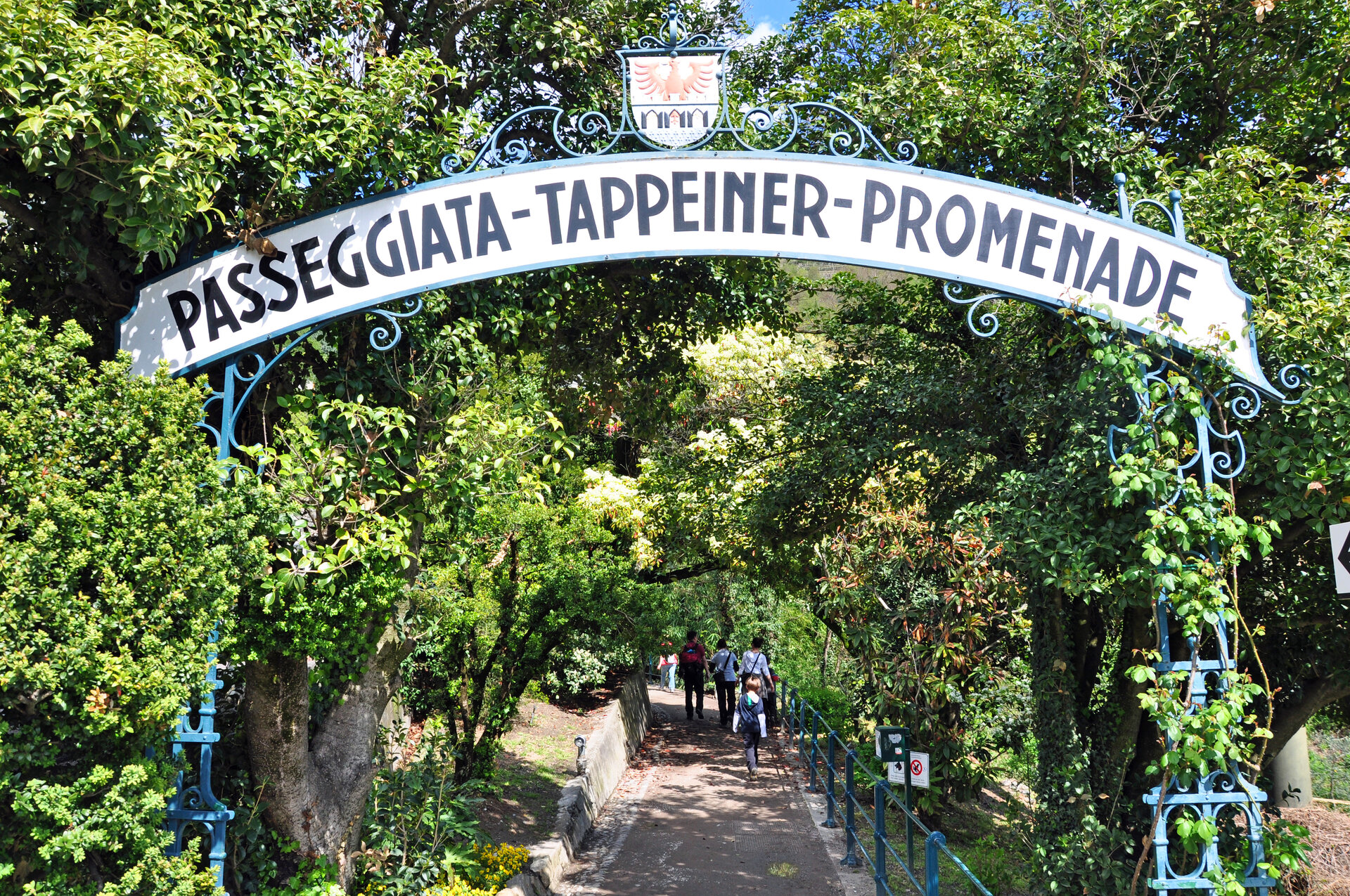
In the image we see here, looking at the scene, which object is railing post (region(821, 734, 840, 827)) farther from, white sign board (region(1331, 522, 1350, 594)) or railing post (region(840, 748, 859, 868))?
white sign board (region(1331, 522, 1350, 594))

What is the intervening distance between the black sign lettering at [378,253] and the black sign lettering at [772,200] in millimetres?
2076

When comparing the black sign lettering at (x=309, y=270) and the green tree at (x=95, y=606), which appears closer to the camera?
the green tree at (x=95, y=606)

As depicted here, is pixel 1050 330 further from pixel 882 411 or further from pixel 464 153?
pixel 464 153

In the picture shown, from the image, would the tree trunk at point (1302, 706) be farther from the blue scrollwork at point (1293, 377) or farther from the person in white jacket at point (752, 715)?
the person in white jacket at point (752, 715)

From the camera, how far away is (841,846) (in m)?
10.1

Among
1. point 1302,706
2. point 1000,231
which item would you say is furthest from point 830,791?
point 1000,231

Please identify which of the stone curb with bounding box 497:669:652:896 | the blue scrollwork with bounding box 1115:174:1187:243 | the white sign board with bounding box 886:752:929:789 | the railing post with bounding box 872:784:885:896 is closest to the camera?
the blue scrollwork with bounding box 1115:174:1187:243

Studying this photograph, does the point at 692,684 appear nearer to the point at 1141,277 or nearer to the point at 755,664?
the point at 755,664

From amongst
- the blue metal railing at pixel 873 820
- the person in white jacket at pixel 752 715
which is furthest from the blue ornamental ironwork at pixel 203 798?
the person in white jacket at pixel 752 715

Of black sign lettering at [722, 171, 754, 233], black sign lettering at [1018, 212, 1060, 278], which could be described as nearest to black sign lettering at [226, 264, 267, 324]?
black sign lettering at [722, 171, 754, 233]

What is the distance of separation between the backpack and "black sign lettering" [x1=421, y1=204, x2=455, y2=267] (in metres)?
9.43

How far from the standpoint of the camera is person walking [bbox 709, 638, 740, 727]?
17438 mm

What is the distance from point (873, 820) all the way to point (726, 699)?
28.3 feet

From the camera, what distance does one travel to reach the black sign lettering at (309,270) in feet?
17.9
